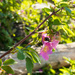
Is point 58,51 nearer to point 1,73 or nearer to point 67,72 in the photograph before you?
point 67,72

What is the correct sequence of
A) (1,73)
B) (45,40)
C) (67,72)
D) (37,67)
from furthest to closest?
(37,67) → (67,72) → (1,73) → (45,40)

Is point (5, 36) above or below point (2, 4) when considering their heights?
below

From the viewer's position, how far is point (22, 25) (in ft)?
8.22

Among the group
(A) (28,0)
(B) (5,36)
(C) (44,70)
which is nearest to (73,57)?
(C) (44,70)

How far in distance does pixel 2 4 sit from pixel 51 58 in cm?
108

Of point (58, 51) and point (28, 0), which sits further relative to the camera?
point (28, 0)

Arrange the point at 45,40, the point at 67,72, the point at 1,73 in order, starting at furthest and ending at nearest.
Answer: the point at 67,72 → the point at 1,73 → the point at 45,40

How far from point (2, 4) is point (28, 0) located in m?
0.91

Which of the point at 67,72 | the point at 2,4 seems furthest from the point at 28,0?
the point at 67,72

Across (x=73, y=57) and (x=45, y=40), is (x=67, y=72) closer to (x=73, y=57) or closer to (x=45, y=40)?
(x=45, y=40)

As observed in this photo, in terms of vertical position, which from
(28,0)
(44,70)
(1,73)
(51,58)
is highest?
(28,0)

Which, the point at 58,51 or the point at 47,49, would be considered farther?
the point at 58,51

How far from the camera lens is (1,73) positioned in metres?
1.05

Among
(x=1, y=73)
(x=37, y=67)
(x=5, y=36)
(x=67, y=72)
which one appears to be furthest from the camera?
(x=5, y=36)
